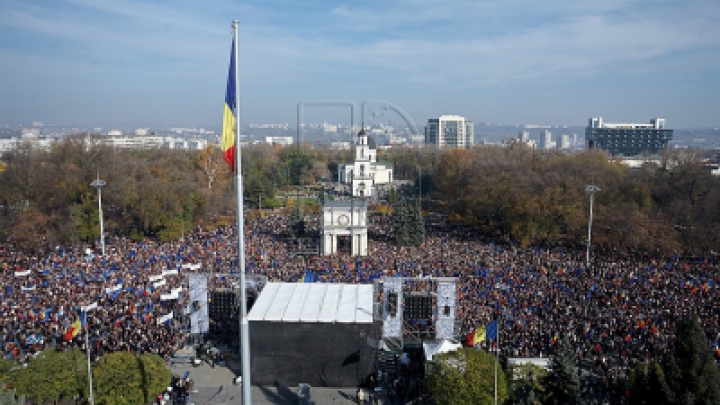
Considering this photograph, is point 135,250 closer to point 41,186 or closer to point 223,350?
point 41,186

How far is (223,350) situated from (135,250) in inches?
564

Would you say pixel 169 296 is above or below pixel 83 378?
above

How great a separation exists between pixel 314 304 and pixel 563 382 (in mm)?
8322

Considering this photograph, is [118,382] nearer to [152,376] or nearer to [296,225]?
[152,376]

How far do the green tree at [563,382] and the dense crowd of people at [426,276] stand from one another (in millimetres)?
4535

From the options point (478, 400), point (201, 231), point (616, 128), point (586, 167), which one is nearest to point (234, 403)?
point (478, 400)

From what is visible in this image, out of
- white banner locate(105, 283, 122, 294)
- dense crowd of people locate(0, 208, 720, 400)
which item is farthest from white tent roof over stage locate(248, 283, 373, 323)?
white banner locate(105, 283, 122, 294)

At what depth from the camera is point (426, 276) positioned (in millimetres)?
26453

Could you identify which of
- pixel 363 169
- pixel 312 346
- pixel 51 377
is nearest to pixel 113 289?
pixel 51 377

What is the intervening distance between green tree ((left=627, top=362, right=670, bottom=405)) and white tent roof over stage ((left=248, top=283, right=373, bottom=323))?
7.74 meters

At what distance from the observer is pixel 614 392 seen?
646 inches

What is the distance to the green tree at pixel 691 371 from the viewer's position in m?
11.3

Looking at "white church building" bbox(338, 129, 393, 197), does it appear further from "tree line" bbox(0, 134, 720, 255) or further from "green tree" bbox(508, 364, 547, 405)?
"green tree" bbox(508, 364, 547, 405)

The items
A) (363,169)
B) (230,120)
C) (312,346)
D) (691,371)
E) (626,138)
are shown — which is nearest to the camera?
(230,120)
